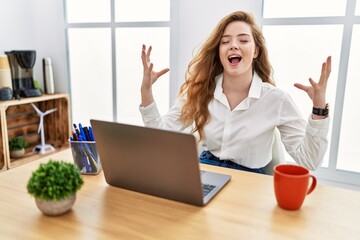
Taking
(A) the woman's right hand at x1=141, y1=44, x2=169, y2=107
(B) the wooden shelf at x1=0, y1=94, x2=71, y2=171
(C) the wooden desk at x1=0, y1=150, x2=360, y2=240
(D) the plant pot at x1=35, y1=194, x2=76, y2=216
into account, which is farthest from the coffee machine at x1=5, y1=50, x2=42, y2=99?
(D) the plant pot at x1=35, y1=194, x2=76, y2=216

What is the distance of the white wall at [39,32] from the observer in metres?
2.91

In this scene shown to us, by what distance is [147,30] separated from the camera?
266cm

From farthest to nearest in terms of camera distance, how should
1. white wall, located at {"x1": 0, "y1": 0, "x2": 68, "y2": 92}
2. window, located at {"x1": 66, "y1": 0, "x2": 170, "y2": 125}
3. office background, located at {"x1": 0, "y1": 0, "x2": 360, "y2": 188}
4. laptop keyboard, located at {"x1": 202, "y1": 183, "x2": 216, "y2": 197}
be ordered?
white wall, located at {"x1": 0, "y1": 0, "x2": 68, "y2": 92}, window, located at {"x1": 66, "y1": 0, "x2": 170, "y2": 125}, office background, located at {"x1": 0, "y1": 0, "x2": 360, "y2": 188}, laptop keyboard, located at {"x1": 202, "y1": 183, "x2": 216, "y2": 197}

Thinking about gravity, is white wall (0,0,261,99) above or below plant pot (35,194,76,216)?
above

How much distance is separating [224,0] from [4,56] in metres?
1.71

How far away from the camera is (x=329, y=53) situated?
2057 millimetres

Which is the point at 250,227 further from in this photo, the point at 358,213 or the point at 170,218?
the point at 358,213

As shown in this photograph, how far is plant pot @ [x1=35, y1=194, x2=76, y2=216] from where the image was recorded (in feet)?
2.67

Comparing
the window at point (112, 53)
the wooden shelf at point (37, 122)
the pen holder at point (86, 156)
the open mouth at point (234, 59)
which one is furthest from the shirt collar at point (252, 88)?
the wooden shelf at point (37, 122)

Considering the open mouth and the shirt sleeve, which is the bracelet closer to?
the shirt sleeve

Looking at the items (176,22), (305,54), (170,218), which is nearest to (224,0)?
(176,22)

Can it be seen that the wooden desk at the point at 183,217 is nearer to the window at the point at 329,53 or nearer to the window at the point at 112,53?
the window at the point at 329,53

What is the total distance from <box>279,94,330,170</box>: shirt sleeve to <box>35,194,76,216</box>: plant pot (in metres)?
0.84

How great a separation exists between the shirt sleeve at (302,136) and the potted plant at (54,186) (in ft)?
2.69
